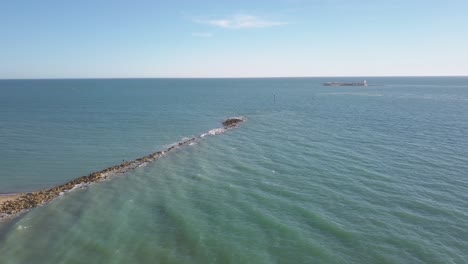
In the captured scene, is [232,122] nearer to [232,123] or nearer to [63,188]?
[232,123]

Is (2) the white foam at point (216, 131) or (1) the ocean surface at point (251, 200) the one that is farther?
(2) the white foam at point (216, 131)

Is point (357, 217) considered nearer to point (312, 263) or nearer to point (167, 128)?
point (312, 263)

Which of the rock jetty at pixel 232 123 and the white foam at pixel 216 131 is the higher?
the rock jetty at pixel 232 123

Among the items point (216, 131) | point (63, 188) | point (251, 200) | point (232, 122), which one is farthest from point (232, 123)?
point (251, 200)

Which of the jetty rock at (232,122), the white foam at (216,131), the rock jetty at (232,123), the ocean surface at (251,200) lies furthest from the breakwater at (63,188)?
the jetty rock at (232,122)

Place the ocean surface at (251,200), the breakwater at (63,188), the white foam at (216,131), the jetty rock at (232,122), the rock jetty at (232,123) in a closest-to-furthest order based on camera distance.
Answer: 1. the ocean surface at (251,200)
2. the breakwater at (63,188)
3. the white foam at (216,131)
4. the rock jetty at (232,123)
5. the jetty rock at (232,122)

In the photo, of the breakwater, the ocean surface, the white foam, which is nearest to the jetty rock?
the white foam

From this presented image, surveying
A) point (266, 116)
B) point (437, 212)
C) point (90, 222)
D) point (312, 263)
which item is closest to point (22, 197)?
point (90, 222)

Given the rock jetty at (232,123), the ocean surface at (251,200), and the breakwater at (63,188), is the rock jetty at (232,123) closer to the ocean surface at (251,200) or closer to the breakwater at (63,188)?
the ocean surface at (251,200)

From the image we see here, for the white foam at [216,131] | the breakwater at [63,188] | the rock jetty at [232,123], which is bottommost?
the breakwater at [63,188]

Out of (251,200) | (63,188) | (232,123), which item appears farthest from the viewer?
(232,123)

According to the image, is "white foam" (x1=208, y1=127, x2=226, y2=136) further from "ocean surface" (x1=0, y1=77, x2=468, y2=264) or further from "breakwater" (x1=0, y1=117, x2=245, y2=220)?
"breakwater" (x1=0, y1=117, x2=245, y2=220)
